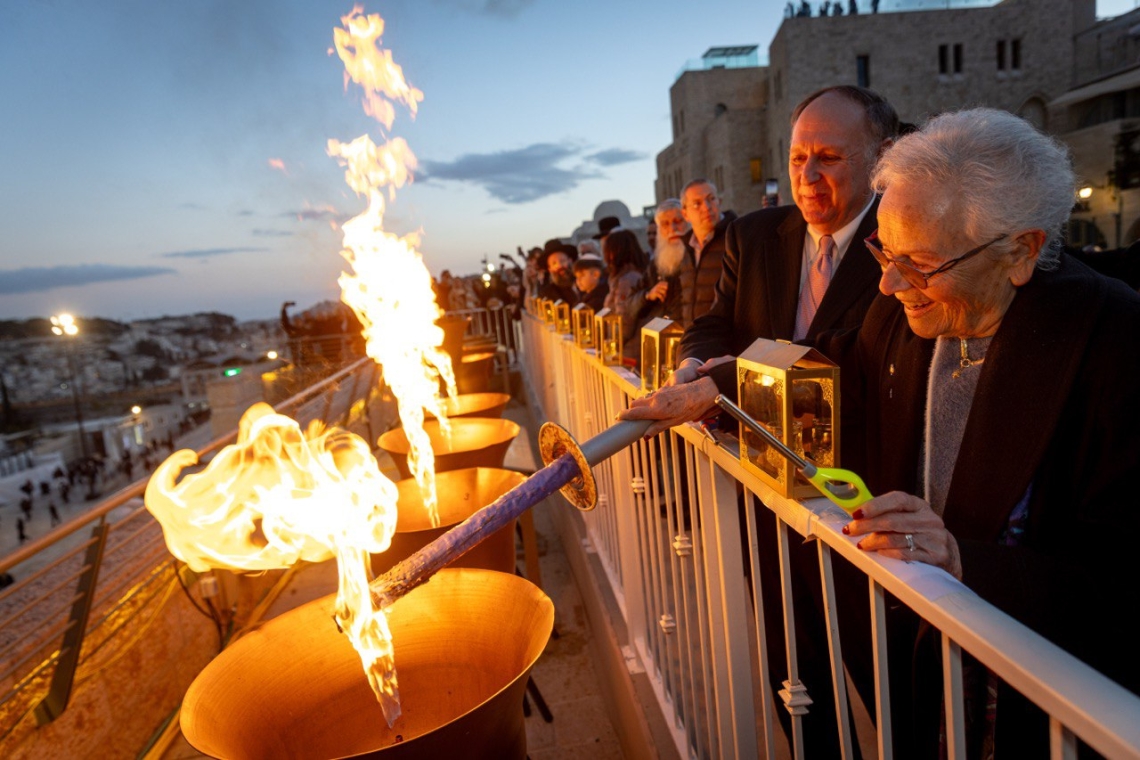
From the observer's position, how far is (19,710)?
291 centimetres

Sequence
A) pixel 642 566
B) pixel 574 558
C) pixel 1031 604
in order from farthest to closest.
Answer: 1. pixel 574 558
2. pixel 642 566
3. pixel 1031 604

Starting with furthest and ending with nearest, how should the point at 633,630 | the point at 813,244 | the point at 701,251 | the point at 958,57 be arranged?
the point at 958,57
the point at 701,251
the point at 633,630
the point at 813,244

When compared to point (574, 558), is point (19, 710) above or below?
above

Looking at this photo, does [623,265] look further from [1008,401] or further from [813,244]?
[1008,401]

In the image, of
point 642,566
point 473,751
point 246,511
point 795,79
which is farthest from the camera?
point 795,79

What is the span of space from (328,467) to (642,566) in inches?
57.8

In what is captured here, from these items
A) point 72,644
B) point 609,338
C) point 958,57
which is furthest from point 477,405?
point 958,57

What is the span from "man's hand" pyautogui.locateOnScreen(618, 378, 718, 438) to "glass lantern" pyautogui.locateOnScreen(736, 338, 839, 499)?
0.85 feet

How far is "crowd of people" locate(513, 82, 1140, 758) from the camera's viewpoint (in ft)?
3.87

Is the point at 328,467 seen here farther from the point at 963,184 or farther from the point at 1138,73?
the point at 1138,73

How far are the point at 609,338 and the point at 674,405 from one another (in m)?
1.56

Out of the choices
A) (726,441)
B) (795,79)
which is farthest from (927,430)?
(795,79)

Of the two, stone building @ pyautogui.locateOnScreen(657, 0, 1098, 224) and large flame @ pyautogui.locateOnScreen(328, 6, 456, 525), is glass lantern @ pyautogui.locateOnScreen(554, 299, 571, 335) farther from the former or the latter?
stone building @ pyautogui.locateOnScreen(657, 0, 1098, 224)

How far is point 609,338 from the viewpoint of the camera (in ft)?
10.7
